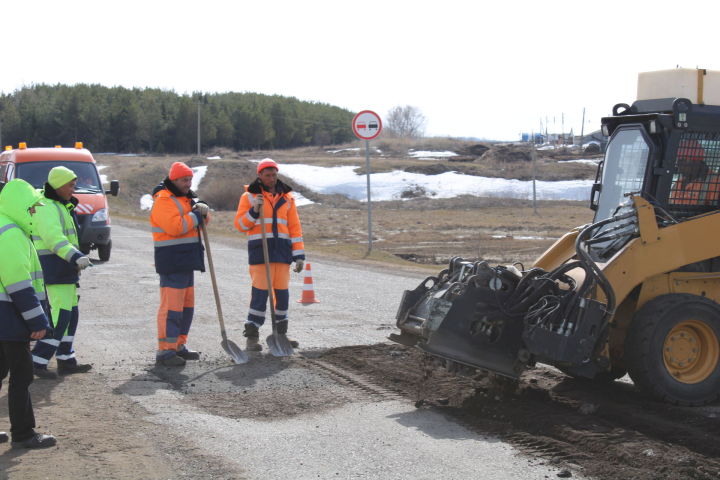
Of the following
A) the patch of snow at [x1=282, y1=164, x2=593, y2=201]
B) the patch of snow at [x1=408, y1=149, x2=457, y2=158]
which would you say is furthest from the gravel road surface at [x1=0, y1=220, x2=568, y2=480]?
the patch of snow at [x1=408, y1=149, x2=457, y2=158]

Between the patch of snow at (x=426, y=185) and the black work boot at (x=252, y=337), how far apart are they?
38.6 metres

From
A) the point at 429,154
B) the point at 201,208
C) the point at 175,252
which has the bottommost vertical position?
the point at 175,252

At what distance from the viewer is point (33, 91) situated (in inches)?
3504

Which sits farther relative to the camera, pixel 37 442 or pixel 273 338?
pixel 273 338

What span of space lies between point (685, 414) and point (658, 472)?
1.51m

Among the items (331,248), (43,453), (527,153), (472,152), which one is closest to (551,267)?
(43,453)

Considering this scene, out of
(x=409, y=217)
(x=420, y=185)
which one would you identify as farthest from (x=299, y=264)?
(x=420, y=185)

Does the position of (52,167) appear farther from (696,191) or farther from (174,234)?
(696,191)

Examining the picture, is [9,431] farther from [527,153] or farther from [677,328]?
[527,153]

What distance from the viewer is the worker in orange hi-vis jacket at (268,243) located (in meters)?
9.22

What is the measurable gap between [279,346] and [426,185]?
1662 inches

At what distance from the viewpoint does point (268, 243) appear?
9.30 m

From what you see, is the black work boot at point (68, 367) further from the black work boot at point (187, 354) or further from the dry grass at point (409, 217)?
the dry grass at point (409, 217)

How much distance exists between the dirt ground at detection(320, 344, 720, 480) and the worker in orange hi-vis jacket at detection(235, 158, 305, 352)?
3.74ft
